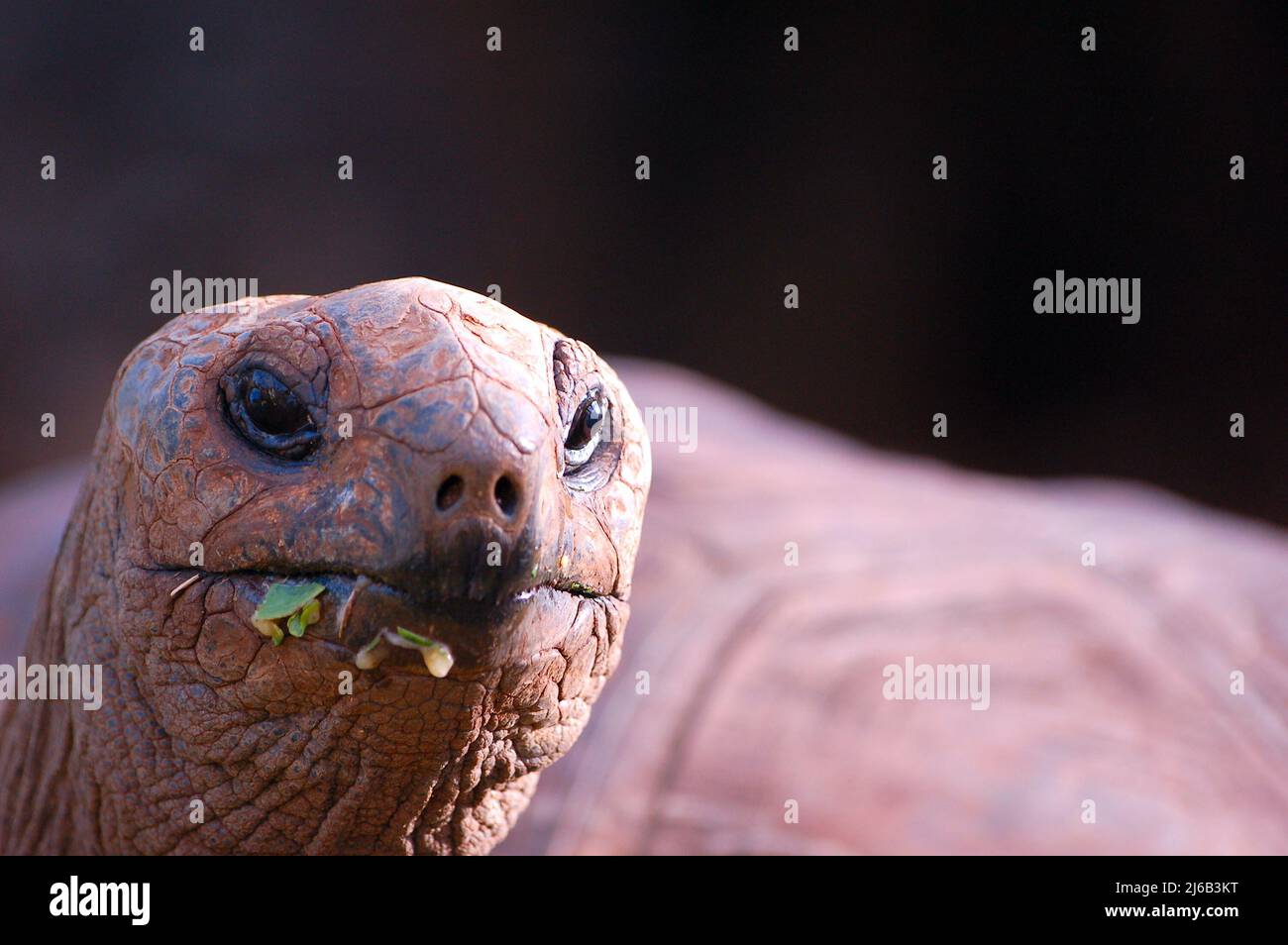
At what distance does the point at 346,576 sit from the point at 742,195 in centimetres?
735

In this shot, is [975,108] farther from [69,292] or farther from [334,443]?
[334,443]

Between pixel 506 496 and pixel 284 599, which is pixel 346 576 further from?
pixel 506 496

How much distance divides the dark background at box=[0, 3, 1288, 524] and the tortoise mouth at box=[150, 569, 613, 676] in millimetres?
6671

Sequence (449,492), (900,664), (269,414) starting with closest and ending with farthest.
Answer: (449,492), (269,414), (900,664)

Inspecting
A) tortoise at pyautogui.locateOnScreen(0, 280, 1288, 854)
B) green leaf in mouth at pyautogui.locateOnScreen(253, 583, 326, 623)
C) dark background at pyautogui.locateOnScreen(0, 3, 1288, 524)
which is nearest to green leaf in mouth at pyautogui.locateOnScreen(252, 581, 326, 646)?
green leaf in mouth at pyautogui.locateOnScreen(253, 583, 326, 623)

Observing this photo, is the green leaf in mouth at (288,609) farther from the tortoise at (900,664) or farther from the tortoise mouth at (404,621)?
the tortoise at (900,664)

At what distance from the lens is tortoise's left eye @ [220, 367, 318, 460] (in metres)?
1.38

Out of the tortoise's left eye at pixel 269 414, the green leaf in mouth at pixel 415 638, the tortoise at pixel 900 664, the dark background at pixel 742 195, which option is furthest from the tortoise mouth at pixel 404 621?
the dark background at pixel 742 195

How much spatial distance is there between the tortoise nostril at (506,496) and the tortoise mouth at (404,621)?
0.32 ft

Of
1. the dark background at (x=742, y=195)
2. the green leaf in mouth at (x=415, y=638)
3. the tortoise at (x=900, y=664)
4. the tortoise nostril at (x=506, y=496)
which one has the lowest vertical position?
the tortoise at (x=900, y=664)

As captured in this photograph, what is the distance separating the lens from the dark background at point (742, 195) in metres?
7.38

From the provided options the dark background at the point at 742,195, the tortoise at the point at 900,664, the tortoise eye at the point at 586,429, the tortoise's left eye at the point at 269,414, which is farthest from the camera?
the dark background at the point at 742,195

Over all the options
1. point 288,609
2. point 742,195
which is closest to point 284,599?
point 288,609

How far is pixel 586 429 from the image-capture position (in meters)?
1.54
